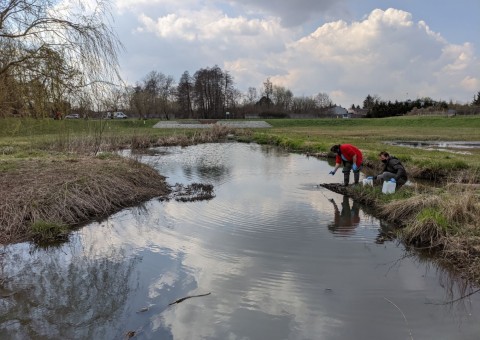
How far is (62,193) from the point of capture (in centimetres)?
920

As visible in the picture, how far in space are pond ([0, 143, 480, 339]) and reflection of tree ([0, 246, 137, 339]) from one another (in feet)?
0.06

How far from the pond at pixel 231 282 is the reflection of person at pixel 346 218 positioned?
0.05 meters

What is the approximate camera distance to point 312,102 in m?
95.9

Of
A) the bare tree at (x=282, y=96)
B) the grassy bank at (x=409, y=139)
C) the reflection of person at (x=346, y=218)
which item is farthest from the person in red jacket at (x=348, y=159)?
the bare tree at (x=282, y=96)

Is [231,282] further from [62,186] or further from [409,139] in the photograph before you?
[409,139]

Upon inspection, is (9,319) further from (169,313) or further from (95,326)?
(169,313)

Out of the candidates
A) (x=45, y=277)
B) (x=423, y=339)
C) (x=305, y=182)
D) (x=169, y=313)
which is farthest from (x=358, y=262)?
(x=305, y=182)

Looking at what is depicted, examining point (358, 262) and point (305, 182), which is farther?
point (305, 182)

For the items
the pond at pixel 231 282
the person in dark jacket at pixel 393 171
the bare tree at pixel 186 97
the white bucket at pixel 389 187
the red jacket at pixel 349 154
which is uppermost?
the bare tree at pixel 186 97

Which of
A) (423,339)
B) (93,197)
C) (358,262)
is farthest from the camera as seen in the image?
(93,197)

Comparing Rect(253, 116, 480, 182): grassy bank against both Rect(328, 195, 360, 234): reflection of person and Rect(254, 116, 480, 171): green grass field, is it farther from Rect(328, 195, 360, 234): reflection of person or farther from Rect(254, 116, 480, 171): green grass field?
Rect(328, 195, 360, 234): reflection of person

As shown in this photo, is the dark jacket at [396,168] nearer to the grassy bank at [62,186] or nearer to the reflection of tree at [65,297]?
the grassy bank at [62,186]

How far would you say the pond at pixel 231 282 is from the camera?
4945 millimetres

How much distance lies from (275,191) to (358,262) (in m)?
6.00
